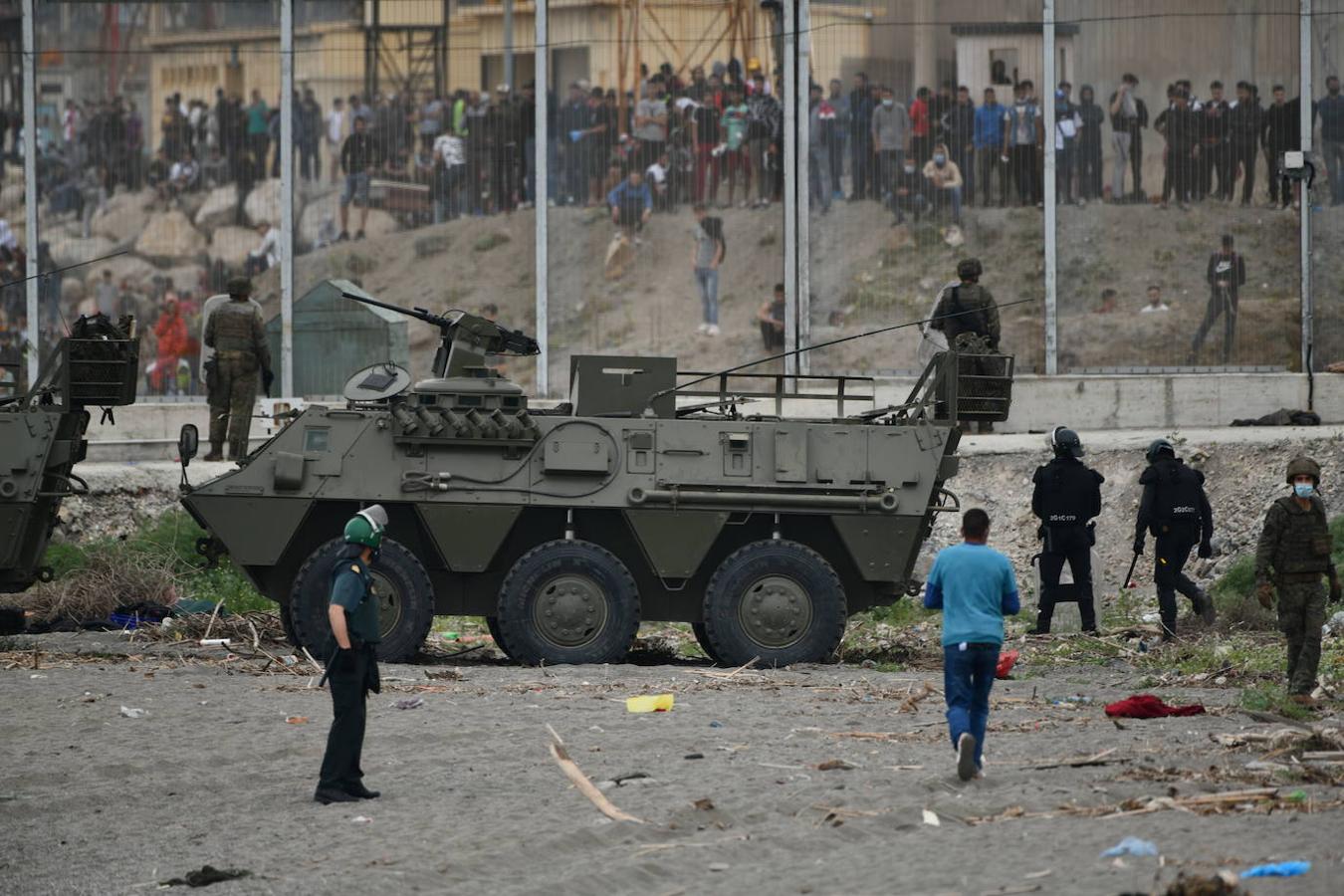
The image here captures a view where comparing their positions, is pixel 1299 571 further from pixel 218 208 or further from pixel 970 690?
pixel 218 208

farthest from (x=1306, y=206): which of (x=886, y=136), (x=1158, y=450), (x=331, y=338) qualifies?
(x=331, y=338)

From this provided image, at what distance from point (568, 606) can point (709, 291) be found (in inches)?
437

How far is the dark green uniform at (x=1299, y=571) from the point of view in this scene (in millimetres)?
12789

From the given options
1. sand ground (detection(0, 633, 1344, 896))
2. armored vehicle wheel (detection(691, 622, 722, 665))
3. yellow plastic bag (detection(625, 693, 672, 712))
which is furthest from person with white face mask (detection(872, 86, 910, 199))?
yellow plastic bag (detection(625, 693, 672, 712))

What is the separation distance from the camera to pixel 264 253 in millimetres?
25969

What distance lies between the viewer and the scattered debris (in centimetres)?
944

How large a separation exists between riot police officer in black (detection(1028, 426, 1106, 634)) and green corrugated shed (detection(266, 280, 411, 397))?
10.2 m

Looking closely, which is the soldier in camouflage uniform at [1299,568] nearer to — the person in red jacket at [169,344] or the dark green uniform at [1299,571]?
the dark green uniform at [1299,571]

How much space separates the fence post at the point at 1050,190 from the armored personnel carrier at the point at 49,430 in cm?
1162

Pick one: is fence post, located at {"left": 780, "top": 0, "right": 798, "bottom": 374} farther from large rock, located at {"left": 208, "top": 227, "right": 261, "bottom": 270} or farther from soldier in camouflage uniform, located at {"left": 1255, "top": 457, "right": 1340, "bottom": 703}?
soldier in camouflage uniform, located at {"left": 1255, "top": 457, "right": 1340, "bottom": 703}

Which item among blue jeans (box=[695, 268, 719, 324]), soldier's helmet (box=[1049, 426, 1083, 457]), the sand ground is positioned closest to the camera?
the sand ground

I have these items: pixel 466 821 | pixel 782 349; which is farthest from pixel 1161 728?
pixel 782 349

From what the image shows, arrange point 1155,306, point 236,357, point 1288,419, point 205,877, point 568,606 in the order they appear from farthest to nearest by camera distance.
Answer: point 1155,306
point 1288,419
point 236,357
point 568,606
point 205,877

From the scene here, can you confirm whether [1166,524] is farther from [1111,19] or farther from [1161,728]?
[1111,19]
